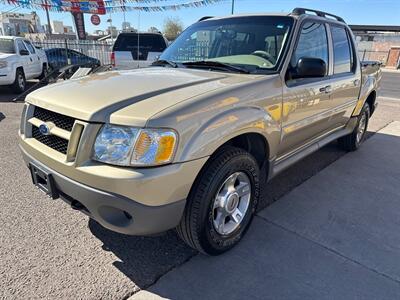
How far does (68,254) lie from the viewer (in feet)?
8.18

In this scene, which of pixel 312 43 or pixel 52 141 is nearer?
pixel 52 141

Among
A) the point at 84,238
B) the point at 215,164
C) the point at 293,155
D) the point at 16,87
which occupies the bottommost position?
the point at 16,87

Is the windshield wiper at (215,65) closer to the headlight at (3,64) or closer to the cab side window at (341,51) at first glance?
the cab side window at (341,51)

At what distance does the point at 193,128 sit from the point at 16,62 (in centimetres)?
978

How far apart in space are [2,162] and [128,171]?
3256 mm

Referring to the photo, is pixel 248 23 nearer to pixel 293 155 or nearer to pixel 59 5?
pixel 293 155

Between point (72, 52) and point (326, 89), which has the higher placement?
point (326, 89)

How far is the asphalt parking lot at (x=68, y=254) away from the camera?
85.6 inches

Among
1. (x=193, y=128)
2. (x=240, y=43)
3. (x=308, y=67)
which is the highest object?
(x=240, y=43)

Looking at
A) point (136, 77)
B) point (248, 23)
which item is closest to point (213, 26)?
point (248, 23)

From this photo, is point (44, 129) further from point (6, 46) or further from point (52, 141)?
point (6, 46)

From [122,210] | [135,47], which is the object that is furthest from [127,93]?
[135,47]

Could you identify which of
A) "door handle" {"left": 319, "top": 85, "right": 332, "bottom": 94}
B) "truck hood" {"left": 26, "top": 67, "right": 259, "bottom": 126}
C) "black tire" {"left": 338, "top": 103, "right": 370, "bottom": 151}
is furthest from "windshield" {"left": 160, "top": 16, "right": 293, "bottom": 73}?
"black tire" {"left": 338, "top": 103, "right": 370, "bottom": 151}

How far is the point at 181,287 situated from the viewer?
2.21 metres
